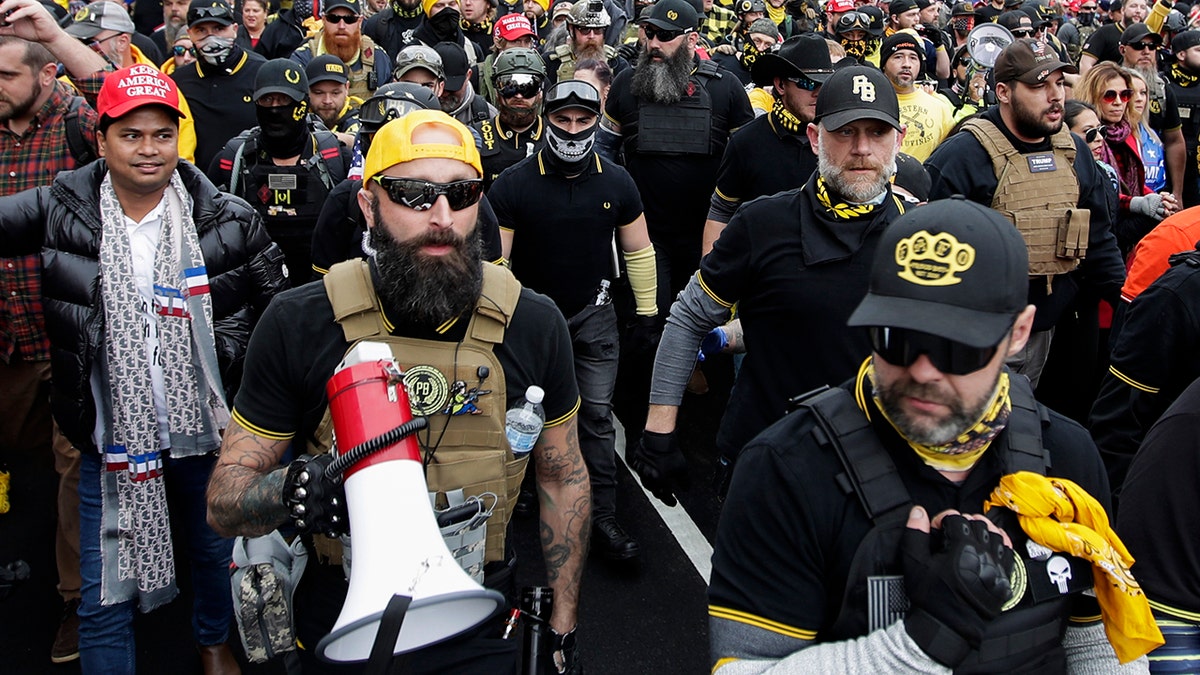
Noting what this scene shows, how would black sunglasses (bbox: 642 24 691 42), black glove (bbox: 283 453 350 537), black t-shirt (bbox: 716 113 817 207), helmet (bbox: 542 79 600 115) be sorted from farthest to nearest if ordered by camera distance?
black sunglasses (bbox: 642 24 691 42), black t-shirt (bbox: 716 113 817 207), helmet (bbox: 542 79 600 115), black glove (bbox: 283 453 350 537)

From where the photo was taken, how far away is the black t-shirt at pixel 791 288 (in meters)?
3.49

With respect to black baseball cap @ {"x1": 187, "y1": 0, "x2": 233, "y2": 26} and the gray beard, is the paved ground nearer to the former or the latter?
the gray beard

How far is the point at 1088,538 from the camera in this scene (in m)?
2.02

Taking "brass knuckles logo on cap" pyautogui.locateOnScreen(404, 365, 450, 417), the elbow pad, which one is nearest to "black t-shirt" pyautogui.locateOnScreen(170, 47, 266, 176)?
the elbow pad

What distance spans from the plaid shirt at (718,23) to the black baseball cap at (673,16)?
515 cm

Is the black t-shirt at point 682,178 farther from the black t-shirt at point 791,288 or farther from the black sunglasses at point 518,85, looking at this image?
the black t-shirt at point 791,288

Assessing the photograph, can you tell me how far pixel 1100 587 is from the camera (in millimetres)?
2109

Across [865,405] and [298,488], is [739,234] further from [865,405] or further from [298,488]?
[298,488]

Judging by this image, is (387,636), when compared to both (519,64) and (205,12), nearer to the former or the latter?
(519,64)

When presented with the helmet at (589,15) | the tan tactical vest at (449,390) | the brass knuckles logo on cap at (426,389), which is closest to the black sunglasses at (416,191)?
the tan tactical vest at (449,390)

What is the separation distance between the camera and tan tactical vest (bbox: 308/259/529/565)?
9.01 ft

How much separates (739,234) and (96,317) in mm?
2339

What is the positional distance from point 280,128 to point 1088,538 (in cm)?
493

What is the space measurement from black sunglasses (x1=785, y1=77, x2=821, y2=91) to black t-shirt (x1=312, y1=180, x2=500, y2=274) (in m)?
1.88
